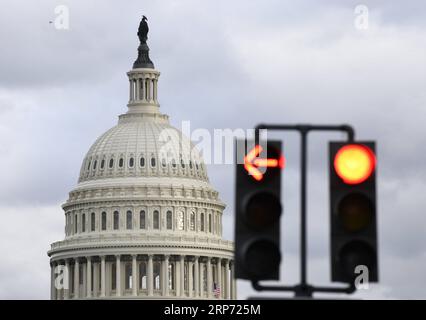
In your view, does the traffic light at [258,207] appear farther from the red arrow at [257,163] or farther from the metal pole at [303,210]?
the metal pole at [303,210]

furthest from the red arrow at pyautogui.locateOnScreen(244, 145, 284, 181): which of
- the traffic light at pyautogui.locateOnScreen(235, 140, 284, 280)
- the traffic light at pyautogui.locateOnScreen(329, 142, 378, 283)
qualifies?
the traffic light at pyautogui.locateOnScreen(329, 142, 378, 283)

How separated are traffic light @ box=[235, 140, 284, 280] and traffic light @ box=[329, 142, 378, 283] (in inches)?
29.5

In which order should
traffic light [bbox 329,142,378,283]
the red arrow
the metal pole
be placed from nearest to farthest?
1. the metal pole
2. traffic light [bbox 329,142,378,283]
3. the red arrow

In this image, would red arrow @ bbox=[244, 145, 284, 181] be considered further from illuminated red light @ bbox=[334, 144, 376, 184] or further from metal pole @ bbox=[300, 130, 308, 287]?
illuminated red light @ bbox=[334, 144, 376, 184]

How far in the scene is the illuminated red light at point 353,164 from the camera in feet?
82.1

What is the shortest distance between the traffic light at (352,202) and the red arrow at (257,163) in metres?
0.76

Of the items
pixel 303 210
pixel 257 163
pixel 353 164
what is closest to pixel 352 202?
pixel 353 164

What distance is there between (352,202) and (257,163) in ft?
4.44

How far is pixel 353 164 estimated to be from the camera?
25.0m

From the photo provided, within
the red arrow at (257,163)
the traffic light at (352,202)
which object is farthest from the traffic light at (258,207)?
the traffic light at (352,202)

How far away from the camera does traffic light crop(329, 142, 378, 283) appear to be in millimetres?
24859
